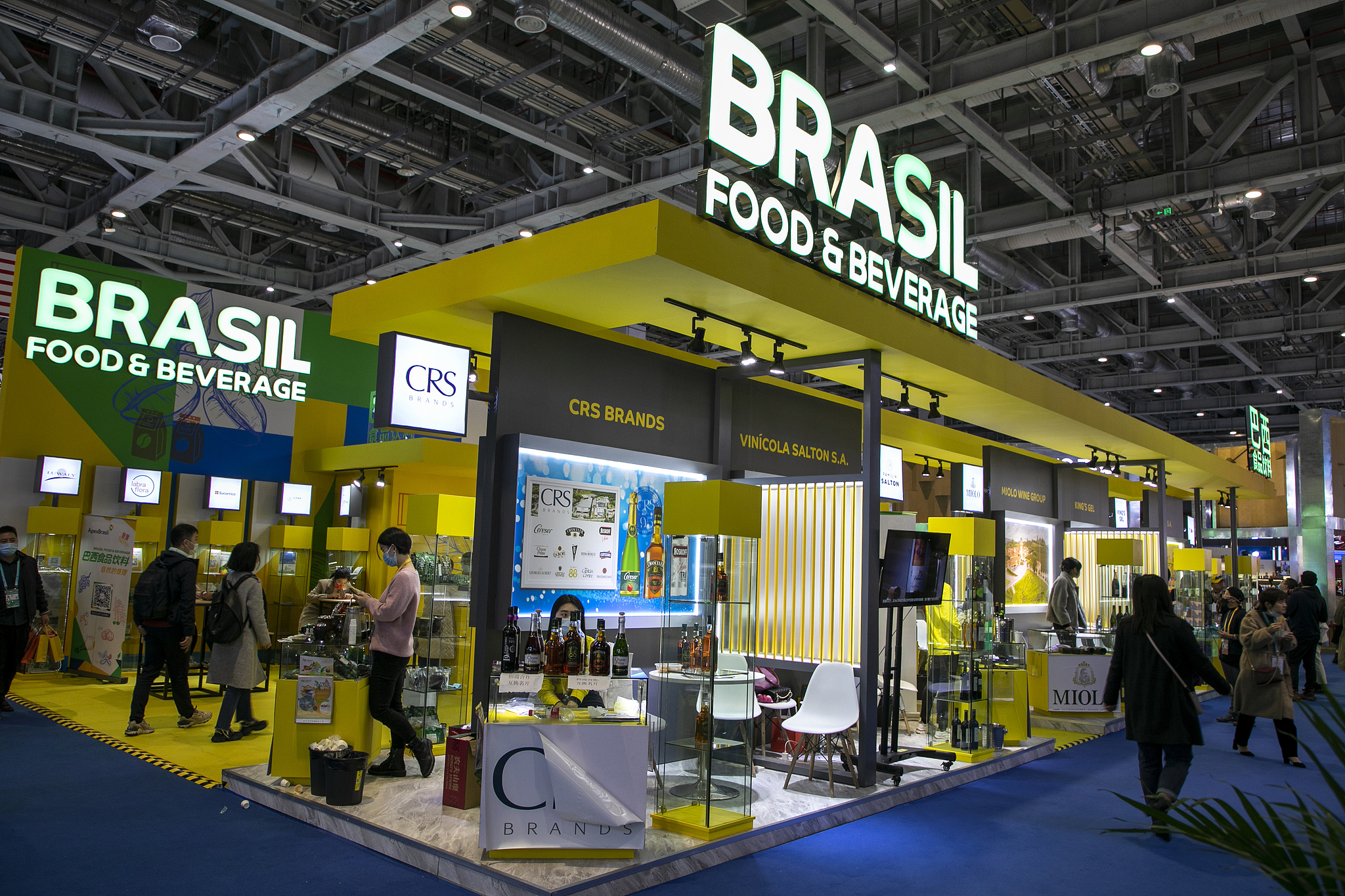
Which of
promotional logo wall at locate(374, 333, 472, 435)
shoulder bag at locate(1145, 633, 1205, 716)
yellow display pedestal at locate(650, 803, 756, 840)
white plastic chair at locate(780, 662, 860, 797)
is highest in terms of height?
promotional logo wall at locate(374, 333, 472, 435)

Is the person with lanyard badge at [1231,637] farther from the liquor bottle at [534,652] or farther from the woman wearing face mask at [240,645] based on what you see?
the woman wearing face mask at [240,645]

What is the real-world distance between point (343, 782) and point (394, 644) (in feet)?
2.63

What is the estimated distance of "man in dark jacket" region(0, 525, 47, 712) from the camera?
709 cm

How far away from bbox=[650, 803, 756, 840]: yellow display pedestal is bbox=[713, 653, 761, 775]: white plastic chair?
0.36 meters

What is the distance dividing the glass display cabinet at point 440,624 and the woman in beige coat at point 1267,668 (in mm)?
6231

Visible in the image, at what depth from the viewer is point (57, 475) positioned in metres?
9.88

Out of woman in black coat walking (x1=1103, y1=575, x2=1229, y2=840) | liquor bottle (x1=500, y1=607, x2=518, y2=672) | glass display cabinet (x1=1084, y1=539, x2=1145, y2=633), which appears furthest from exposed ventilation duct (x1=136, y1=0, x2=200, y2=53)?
glass display cabinet (x1=1084, y1=539, x2=1145, y2=633)

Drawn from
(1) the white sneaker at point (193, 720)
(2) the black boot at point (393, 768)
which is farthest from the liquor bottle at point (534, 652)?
(1) the white sneaker at point (193, 720)

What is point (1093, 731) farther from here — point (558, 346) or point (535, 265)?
point (535, 265)

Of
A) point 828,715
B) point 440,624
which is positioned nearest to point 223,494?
point 440,624

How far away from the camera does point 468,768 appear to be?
495 cm

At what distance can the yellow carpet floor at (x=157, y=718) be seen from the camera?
6.36 metres

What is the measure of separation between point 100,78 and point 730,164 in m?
6.39

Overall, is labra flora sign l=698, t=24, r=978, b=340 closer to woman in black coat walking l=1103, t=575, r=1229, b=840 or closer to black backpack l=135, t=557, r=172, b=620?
woman in black coat walking l=1103, t=575, r=1229, b=840
